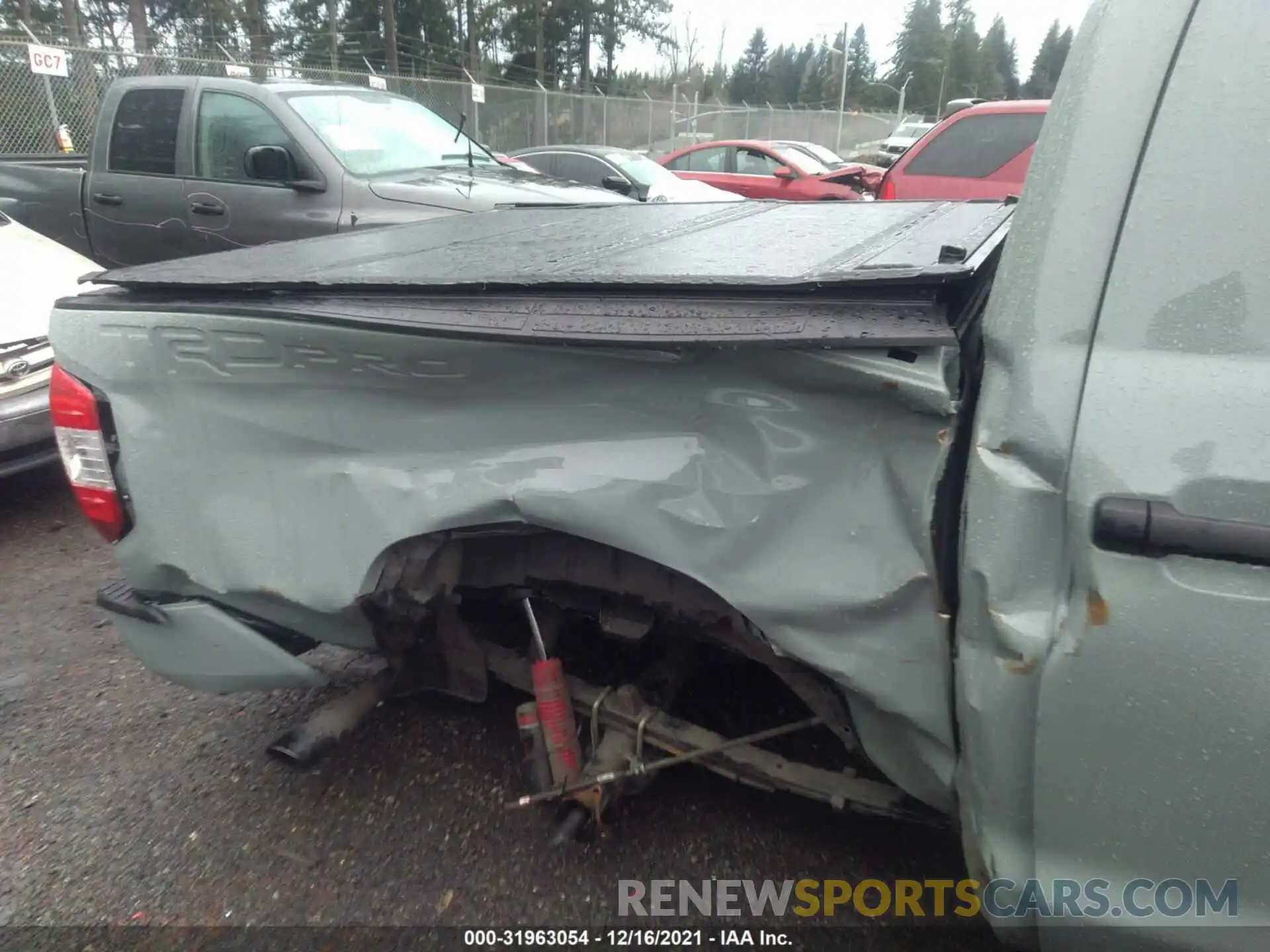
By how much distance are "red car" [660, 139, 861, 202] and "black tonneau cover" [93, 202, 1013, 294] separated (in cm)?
988

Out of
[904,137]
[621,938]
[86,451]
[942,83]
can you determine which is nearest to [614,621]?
[621,938]

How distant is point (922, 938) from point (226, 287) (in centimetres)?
208

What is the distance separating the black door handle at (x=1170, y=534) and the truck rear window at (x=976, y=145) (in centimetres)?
738

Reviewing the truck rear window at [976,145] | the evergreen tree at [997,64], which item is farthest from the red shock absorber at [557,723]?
the evergreen tree at [997,64]

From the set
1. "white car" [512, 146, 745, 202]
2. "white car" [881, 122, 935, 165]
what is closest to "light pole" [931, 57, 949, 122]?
"white car" [881, 122, 935, 165]

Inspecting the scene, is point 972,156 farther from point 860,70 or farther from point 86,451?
point 860,70

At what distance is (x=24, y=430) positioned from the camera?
3928mm

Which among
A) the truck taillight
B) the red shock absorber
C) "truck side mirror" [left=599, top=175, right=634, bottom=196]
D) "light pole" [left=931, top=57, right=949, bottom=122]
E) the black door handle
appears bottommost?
the red shock absorber

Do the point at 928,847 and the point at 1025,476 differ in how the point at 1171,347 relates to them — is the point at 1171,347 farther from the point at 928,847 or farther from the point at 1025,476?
the point at 928,847

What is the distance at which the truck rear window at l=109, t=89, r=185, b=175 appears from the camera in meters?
6.27

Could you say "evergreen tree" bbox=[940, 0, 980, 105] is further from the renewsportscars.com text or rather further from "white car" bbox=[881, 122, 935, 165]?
the renewsportscars.com text

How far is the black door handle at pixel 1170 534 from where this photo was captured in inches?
45.3

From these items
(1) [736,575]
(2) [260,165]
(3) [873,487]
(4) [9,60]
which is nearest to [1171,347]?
(3) [873,487]

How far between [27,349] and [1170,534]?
464 cm
